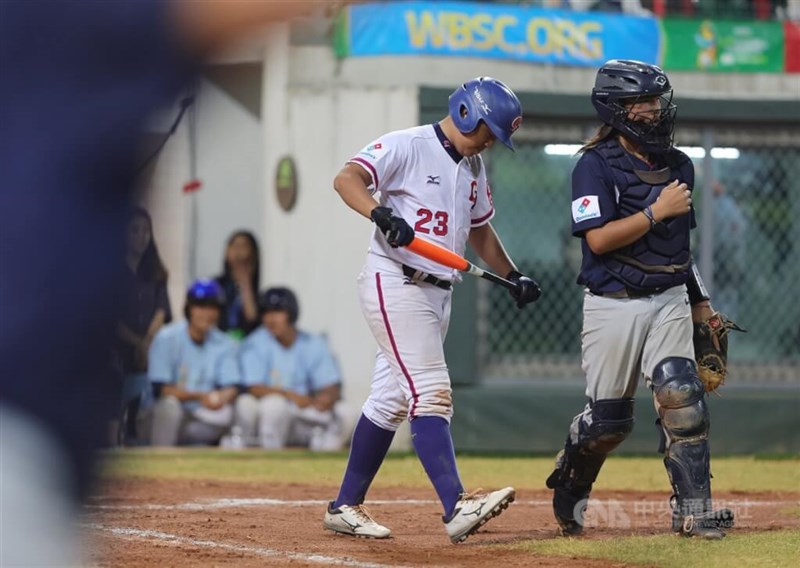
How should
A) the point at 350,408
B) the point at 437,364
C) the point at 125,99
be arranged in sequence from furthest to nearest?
the point at 350,408, the point at 437,364, the point at 125,99

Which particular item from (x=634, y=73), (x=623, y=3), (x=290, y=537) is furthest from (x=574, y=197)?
(x=623, y=3)

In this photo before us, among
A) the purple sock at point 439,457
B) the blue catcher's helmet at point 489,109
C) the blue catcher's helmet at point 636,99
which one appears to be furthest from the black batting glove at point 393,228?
the blue catcher's helmet at point 636,99

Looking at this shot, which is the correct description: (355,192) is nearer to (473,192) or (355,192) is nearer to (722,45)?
(473,192)

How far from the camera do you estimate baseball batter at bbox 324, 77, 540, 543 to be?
5473 mm

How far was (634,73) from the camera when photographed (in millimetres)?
5934

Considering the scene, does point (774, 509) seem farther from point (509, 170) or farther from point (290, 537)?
point (509, 170)

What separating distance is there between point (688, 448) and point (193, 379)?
7.11 m

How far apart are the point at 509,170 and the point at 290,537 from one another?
22.7ft

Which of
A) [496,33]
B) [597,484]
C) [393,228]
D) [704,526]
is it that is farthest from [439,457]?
[496,33]

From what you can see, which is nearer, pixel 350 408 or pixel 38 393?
pixel 38 393

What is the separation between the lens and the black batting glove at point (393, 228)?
5.23 metres

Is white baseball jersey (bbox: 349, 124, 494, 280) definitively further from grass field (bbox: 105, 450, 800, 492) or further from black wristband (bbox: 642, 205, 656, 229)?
grass field (bbox: 105, 450, 800, 492)

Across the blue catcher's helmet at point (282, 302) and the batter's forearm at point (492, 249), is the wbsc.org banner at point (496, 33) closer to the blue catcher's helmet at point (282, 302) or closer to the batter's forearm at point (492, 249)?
the blue catcher's helmet at point (282, 302)

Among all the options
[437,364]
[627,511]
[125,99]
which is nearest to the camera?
[125,99]
